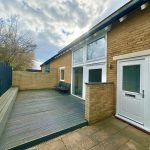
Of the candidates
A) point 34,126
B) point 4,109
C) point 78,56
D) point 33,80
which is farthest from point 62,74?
point 34,126

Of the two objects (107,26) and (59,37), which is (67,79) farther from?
(59,37)

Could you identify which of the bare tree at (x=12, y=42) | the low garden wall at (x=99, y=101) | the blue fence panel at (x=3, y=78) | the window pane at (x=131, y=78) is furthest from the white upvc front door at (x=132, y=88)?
the bare tree at (x=12, y=42)

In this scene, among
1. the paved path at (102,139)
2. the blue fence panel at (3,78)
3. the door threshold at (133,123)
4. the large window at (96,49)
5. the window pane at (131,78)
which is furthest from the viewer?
the blue fence panel at (3,78)

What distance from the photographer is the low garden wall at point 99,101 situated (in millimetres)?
3879

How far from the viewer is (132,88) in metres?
3.88

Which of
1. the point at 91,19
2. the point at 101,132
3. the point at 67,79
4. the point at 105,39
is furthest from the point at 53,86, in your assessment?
the point at 101,132

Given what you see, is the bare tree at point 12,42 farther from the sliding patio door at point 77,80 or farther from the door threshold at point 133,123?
the door threshold at point 133,123

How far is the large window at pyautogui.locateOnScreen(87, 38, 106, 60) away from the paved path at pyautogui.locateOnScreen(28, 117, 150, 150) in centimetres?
330

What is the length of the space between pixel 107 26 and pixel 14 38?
590 inches

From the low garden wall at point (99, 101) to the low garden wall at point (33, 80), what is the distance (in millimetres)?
8209

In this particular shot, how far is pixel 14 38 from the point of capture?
15570 millimetres

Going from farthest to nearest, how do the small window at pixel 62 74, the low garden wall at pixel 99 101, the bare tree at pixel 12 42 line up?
1. the bare tree at pixel 12 42
2. the small window at pixel 62 74
3. the low garden wall at pixel 99 101

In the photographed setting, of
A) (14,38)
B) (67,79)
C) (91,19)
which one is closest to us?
(91,19)

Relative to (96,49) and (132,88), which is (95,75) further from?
(132,88)
